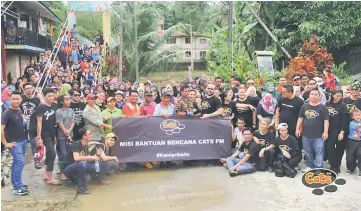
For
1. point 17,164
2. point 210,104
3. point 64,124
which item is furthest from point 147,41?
point 17,164

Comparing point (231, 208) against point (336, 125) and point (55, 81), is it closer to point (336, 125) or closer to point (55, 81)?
point (336, 125)

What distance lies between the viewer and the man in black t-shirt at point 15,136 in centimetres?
573

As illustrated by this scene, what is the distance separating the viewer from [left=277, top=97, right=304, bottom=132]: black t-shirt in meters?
7.21

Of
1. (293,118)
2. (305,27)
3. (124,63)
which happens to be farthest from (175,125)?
(124,63)

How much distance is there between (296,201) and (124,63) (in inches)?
830

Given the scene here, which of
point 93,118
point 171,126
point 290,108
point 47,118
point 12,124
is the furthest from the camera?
point 171,126

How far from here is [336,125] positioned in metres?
6.84

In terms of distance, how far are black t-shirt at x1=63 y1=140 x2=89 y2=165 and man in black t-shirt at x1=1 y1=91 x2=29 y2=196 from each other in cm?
66

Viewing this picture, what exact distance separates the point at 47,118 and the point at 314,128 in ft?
14.5

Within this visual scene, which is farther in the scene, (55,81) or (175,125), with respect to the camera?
(55,81)

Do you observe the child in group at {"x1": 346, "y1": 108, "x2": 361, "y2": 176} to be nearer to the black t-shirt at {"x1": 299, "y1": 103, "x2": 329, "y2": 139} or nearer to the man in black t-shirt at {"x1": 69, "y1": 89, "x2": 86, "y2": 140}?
the black t-shirt at {"x1": 299, "y1": 103, "x2": 329, "y2": 139}

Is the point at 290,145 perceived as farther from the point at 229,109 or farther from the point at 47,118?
the point at 47,118

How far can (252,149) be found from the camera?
6.94 m

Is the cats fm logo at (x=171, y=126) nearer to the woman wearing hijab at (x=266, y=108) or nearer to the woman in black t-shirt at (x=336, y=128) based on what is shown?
the woman wearing hijab at (x=266, y=108)
